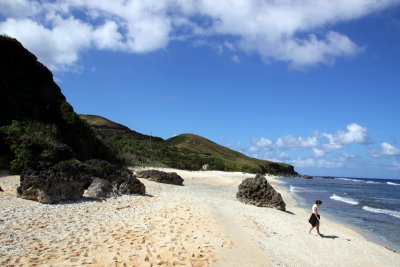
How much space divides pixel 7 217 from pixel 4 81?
18.4m

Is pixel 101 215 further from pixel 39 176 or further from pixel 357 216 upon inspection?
pixel 357 216

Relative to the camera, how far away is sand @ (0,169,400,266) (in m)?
7.02

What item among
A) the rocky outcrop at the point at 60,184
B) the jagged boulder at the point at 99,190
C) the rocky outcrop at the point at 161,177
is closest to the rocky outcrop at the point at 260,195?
the rocky outcrop at the point at 60,184

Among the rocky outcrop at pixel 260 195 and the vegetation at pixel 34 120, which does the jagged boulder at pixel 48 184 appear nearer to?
the vegetation at pixel 34 120

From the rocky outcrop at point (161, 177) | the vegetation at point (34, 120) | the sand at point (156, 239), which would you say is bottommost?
the sand at point (156, 239)

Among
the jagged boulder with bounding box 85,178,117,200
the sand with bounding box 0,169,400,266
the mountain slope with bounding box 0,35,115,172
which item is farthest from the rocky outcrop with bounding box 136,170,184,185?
the sand with bounding box 0,169,400,266

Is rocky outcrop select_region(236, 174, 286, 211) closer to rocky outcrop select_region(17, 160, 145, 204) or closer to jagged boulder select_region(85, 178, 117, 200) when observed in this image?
rocky outcrop select_region(17, 160, 145, 204)

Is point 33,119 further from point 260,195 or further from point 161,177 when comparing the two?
point 260,195

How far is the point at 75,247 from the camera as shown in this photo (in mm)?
7469

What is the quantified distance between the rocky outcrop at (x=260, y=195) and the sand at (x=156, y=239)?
4296 mm

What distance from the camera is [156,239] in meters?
8.49

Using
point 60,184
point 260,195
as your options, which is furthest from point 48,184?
point 260,195

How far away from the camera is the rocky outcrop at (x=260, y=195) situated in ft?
59.5

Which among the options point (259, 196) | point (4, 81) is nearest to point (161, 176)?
point (259, 196)
